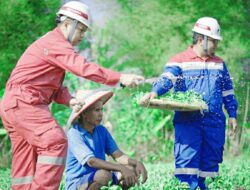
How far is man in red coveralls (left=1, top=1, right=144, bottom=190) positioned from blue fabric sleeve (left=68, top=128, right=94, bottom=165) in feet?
0.93

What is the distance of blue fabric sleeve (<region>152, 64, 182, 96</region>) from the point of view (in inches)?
321

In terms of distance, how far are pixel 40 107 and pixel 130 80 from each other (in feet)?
2.44

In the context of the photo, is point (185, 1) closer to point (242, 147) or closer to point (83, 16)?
point (242, 147)

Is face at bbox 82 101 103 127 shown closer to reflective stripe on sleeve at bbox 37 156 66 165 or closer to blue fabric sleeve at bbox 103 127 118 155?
blue fabric sleeve at bbox 103 127 118 155

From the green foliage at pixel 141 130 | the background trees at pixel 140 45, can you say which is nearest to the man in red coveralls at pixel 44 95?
the background trees at pixel 140 45

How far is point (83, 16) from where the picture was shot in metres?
6.57

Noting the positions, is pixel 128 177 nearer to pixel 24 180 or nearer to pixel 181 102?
pixel 24 180

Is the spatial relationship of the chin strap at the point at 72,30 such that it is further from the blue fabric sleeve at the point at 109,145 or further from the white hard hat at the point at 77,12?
the blue fabric sleeve at the point at 109,145

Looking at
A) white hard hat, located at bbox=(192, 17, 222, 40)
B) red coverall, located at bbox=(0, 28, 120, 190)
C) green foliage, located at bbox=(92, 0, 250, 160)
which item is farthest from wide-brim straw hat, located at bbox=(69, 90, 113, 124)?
green foliage, located at bbox=(92, 0, 250, 160)

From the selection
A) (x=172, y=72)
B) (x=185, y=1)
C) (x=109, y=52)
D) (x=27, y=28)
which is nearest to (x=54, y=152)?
(x=172, y=72)

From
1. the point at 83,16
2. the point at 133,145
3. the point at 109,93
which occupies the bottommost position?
the point at 133,145

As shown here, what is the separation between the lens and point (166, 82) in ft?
26.9

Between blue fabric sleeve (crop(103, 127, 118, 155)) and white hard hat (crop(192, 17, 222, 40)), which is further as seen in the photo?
white hard hat (crop(192, 17, 222, 40))

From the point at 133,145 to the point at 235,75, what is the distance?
2.12 metres
